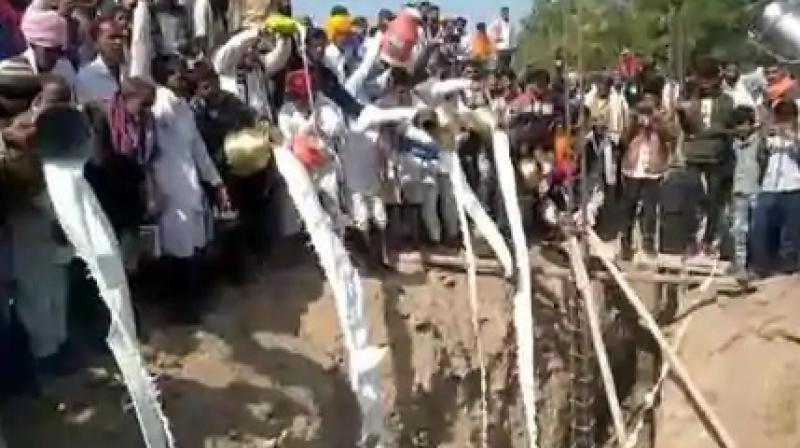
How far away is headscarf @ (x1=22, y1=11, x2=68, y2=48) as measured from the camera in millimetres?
7570

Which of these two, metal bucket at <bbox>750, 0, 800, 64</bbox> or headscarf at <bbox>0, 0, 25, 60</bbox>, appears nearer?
headscarf at <bbox>0, 0, 25, 60</bbox>

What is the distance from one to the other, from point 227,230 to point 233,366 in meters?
1.11

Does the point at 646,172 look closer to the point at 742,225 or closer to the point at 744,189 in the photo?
the point at 742,225

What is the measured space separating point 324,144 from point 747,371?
4202 millimetres

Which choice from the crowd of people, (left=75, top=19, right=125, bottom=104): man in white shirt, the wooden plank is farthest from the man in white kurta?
the wooden plank

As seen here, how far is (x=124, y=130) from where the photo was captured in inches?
335

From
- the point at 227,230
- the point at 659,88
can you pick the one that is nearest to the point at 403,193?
the point at 227,230

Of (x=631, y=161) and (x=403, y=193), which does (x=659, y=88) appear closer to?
(x=631, y=161)

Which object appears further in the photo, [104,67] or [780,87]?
[780,87]

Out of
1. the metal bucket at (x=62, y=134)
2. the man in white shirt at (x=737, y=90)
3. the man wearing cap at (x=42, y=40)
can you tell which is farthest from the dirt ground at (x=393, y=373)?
the man in white shirt at (x=737, y=90)

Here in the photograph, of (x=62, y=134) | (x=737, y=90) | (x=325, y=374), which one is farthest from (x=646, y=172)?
(x=62, y=134)

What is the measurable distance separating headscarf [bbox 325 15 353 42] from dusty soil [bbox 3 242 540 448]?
2200 millimetres

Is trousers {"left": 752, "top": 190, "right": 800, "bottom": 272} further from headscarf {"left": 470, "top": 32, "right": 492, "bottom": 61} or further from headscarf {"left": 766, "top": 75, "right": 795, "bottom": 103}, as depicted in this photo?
headscarf {"left": 470, "top": 32, "right": 492, "bottom": 61}

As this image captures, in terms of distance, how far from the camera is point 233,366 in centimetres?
917
